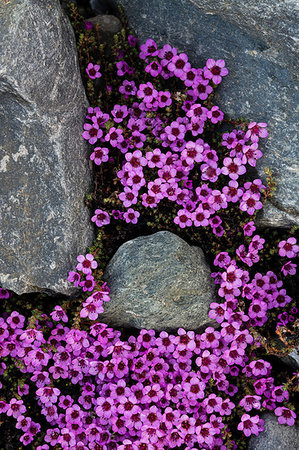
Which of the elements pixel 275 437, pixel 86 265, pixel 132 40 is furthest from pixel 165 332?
pixel 132 40

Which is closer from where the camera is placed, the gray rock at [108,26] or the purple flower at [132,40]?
the purple flower at [132,40]

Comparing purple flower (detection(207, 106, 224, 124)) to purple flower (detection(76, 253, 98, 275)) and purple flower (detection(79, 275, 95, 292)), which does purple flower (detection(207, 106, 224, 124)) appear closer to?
purple flower (detection(76, 253, 98, 275))

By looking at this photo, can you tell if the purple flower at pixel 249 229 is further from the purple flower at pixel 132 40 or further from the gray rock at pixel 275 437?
the purple flower at pixel 132 40

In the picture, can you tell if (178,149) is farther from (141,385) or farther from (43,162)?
(141,385)

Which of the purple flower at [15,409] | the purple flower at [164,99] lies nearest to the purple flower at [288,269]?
the purple flower at [164,99]

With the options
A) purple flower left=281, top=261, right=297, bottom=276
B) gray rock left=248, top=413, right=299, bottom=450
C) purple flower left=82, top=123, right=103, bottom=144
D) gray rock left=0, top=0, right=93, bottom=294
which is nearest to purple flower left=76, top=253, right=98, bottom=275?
gray rock left=0, top=0, right=93, bottom=294

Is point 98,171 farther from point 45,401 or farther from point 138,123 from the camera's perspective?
point 45,401
